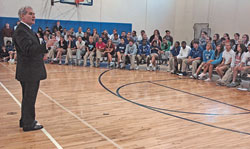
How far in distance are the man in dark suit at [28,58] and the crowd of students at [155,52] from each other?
6.00 metres

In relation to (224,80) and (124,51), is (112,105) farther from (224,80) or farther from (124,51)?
(124,51)

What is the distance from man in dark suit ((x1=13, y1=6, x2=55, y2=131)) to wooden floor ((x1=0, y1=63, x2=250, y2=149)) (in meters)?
0.48

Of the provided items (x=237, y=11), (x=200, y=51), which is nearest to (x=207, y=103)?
(x=200, y=51)

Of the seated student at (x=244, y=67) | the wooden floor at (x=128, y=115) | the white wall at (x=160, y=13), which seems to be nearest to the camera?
the wooden floor at (x=128, y=115)

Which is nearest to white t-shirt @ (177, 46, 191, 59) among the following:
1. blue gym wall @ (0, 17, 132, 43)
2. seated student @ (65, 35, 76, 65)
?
seated student @ (65, 35, 76, 65)

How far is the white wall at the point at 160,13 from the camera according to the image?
44.2ft

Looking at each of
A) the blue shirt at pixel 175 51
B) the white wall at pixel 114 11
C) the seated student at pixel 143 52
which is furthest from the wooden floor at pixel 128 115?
the white wall at pixel 114 11

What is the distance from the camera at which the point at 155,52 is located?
11.0m

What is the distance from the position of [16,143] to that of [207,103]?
13.2ft

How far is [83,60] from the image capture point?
11.7 meters

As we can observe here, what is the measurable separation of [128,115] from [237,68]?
447 cm

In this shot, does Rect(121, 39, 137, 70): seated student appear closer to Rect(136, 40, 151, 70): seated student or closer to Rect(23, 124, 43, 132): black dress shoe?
Rect(136, 40, 151, 70): seated student

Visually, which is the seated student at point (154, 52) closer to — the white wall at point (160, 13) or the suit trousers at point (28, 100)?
the white wall at point (160, 13)

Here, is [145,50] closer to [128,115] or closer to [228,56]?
[228,56]
